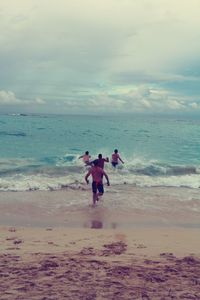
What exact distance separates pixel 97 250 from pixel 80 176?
11710mm

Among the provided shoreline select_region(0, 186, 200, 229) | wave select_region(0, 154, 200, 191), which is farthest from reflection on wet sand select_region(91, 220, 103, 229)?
wave select_region(0, 154, 200, 191)

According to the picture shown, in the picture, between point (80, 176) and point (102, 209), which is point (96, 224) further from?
point (80, 176)

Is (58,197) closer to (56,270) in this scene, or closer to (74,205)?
(74,205)

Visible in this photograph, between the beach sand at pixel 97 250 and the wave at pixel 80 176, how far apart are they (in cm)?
254

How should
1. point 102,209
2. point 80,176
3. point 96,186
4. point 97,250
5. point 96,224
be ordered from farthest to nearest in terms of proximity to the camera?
point 80,176
point 96,186
point 102,209
point 96,224
point 97,250

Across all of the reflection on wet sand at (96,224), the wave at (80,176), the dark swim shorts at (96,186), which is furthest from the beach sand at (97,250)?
the wave at (80,176)

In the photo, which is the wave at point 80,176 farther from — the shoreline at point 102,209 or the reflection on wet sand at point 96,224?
the reflection on wet sand at point 96,224

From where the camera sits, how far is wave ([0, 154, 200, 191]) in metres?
15.6

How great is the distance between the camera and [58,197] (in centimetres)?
1328

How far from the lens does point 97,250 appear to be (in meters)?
7.11

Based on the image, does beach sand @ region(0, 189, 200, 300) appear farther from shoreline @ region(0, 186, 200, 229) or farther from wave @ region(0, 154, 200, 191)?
wave @ region(0, 154, 200, 191)

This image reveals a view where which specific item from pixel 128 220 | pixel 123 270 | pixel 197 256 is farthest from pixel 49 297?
pixel 128 220

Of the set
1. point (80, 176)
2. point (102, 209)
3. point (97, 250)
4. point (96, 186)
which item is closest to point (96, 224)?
point (102, 209)

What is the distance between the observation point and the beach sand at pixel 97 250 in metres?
5.02
